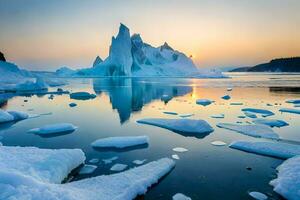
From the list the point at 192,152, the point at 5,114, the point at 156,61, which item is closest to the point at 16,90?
the point at 5,114

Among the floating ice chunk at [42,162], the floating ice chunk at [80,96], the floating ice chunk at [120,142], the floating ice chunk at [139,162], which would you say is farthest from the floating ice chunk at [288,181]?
the floating ice chunk at [80,96]

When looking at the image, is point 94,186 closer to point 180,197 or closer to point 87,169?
point 87,169

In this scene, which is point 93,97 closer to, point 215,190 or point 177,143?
point 177,143

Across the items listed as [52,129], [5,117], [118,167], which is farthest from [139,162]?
[5,117]

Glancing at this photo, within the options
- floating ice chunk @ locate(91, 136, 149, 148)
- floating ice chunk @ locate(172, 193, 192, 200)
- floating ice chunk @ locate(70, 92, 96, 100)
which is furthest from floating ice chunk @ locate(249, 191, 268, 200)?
floating ice chunk @ locate(70, 92, 96, 100)

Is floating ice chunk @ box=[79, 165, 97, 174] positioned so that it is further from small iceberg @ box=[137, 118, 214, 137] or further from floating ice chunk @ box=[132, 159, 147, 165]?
small iceberg @ box=[137, 118, 214, 137]

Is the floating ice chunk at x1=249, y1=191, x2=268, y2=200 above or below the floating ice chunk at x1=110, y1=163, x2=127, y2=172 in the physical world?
below

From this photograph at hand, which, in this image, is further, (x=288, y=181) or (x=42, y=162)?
(x=42, y=162)

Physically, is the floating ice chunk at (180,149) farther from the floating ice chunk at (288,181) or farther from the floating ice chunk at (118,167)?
the floating ice chunk at (288,181)
